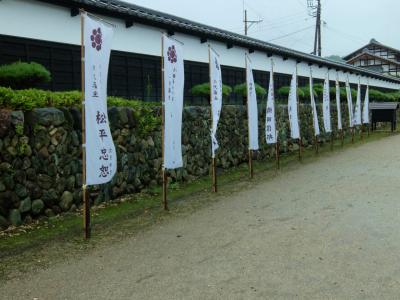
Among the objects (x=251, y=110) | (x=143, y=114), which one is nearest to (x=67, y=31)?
(x=143, y=114)

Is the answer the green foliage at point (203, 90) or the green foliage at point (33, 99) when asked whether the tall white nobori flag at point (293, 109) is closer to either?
the green foliage at point (203, 90)

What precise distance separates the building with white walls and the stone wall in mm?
1956

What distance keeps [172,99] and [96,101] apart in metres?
2.49

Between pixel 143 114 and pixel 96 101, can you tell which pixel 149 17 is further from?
pixel 96 101

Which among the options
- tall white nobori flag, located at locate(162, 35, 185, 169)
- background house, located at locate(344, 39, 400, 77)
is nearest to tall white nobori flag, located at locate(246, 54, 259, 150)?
tall white nobori flag, located at locate(162, 35, 185, 169)

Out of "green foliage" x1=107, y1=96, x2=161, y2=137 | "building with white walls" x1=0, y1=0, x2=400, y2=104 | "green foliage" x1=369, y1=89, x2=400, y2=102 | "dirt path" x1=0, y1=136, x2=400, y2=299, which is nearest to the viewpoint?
"dirt path" x1=0, y1=136, x2=400, y2=299

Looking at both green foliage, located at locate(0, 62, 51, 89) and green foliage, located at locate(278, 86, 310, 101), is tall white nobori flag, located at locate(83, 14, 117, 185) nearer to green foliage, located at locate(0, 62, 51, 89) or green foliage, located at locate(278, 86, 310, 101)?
green foliage, located at locate(0, 62, 51, 89)

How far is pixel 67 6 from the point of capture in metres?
10.8

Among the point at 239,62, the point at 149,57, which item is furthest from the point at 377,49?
the point at 149,57

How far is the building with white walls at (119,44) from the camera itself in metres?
9.95

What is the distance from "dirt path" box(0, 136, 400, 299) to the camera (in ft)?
16.1

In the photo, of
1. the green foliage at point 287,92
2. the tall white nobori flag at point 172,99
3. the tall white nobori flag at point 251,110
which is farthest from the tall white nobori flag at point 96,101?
the green foliage at point 287,92

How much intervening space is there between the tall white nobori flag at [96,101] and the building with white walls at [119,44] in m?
3.60

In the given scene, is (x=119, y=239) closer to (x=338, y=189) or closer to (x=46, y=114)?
(x=46, y=114)
